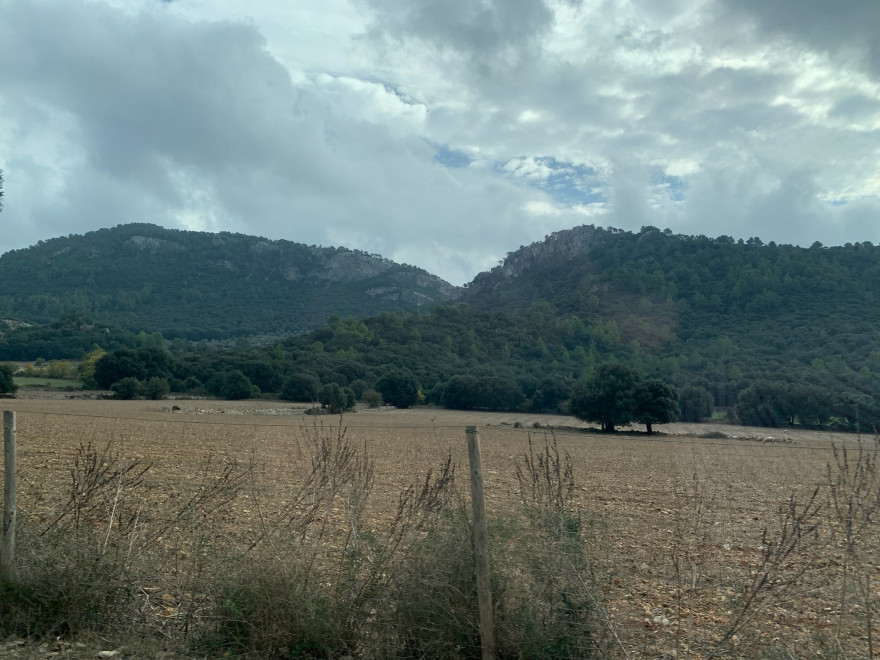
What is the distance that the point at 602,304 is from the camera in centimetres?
10625

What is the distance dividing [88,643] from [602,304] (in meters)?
106

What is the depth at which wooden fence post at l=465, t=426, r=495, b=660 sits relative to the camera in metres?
4.13

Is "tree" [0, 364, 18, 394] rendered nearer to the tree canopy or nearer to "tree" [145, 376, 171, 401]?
"tree" [145, 376, 171, 401]

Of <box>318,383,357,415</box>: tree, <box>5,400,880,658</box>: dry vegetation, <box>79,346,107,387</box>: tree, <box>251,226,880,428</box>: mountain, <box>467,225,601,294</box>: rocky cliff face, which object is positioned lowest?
<box>5,400,880,658</box>: dry vegetation

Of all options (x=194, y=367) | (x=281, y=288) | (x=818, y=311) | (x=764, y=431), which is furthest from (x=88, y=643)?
(x=281, y=288)

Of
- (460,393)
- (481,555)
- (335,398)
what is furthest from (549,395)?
(481,555)

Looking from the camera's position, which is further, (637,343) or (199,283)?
(199,283)

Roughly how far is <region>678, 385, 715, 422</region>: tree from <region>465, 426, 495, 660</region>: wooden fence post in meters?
52.3

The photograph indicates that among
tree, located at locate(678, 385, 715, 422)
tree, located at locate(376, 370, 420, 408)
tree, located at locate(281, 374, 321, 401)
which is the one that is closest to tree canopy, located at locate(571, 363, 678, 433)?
tree, located at locate(678, 385, 715, 422)

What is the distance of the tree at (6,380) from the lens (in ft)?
181

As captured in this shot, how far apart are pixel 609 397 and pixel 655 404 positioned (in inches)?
146

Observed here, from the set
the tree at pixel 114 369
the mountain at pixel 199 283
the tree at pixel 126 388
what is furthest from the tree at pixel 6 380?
the mountain at pixel 199 283

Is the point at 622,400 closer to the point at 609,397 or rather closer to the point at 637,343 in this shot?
the point at 609,397

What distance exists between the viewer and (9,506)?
17.4 feet
